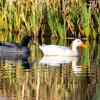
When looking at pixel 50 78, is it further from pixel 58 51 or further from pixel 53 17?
pixel 53 17

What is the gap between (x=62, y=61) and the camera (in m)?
15.6

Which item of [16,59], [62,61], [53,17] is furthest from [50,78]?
[53,17]

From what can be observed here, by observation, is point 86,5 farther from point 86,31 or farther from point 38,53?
Answer: point 38,53

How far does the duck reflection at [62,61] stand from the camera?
550 inches

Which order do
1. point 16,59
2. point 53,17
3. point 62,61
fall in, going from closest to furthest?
1. point 62,61
2. point 16,59
3. point 53,17

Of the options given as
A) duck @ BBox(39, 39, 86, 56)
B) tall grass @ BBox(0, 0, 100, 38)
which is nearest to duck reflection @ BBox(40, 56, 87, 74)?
duck @ BBox(39, 39, 86, 56)

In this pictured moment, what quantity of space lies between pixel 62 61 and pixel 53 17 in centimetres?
615

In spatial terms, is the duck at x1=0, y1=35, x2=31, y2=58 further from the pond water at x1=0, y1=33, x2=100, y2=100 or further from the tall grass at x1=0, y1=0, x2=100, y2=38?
the tall grass at x1=0, y1=0, x2=100, y2=38

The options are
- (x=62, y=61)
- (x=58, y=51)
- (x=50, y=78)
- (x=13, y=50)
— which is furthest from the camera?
(x=13, y=50)

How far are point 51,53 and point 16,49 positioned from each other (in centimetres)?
119

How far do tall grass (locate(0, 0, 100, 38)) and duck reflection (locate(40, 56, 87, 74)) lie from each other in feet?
15.7

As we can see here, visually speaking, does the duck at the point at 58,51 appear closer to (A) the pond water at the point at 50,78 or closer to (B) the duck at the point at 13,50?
(A) the pond water at the point at 50,78

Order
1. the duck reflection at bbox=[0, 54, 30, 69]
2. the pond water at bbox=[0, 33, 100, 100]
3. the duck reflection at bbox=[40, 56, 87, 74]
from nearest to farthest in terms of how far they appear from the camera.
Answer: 1. the pond water at bbox=[0, 33, 100, 100]
2. the duck reflection at bbox=[40, 56, 87, 74]
3. the duck reflection at bbox=[0, 54, 30, 69]

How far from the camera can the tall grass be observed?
21.5m
